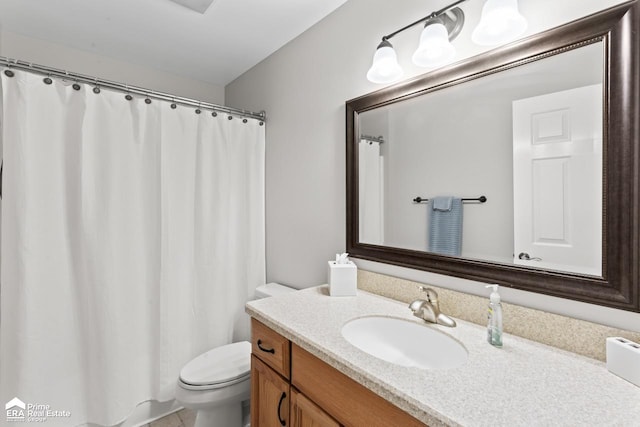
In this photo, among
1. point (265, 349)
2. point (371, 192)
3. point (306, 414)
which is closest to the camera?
point (306, 414)

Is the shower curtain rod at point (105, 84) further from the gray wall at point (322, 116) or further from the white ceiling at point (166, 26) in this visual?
the white ceiling at point (166, 26)

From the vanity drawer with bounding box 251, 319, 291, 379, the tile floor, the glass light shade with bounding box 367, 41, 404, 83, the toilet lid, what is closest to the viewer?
the vanity drawer with bounding box 251, 319, 291, 379

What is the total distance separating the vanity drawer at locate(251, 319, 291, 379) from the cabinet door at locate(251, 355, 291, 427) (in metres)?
0.03

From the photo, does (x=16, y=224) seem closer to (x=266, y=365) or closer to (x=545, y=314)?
(x=266, y=365)

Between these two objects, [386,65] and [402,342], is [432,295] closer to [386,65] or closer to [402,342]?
[402,342]

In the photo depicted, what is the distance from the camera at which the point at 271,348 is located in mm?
1152

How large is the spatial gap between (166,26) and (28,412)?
7.16ft

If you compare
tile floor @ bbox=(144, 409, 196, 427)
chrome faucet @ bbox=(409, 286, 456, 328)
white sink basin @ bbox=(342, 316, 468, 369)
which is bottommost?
tile floor @ bbox=(144, 409, 196, 427)

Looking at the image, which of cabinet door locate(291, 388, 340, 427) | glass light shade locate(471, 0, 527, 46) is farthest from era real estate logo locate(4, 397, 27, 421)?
glass light shade locate(471, 0, 527, 46)

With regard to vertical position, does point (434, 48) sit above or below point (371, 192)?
above

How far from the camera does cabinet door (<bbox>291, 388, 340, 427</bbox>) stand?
2.95ft

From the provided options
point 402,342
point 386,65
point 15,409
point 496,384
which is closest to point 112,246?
point 15,409

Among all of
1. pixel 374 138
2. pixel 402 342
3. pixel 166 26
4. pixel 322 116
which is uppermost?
pixel 166 26

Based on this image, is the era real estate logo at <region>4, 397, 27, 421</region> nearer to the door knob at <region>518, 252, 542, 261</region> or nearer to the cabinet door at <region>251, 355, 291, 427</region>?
the cabinet door at <region>251, 355, 291, 427</region>
